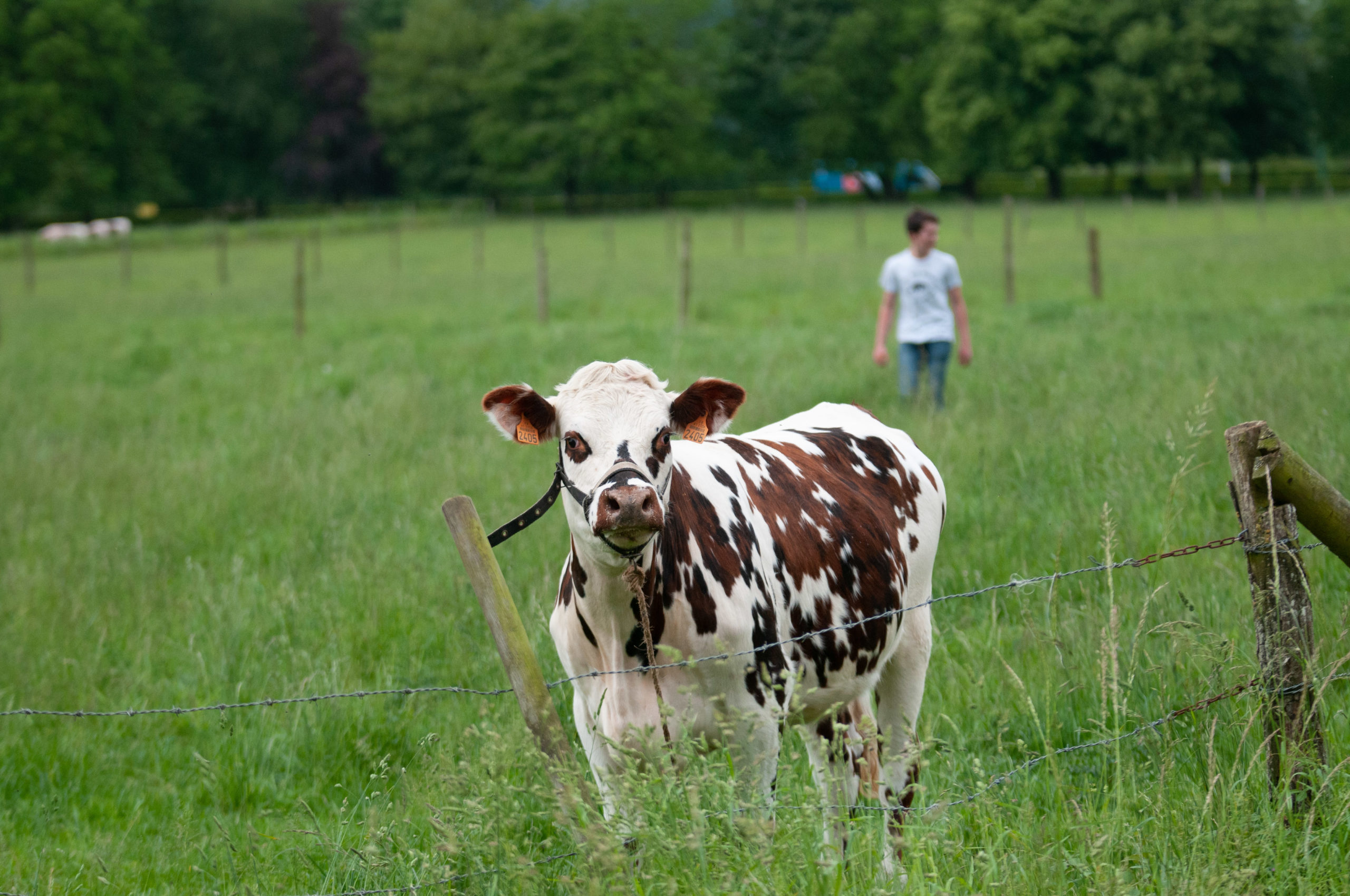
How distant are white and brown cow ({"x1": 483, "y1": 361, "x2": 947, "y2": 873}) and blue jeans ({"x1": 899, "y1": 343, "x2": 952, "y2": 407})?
16.3ft

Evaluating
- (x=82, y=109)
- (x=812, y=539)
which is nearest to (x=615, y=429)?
(x=812, y=539)

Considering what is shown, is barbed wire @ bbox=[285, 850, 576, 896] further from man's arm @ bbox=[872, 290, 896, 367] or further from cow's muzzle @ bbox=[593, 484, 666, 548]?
man's arm @ bbox=[872, 290, 896, 367]

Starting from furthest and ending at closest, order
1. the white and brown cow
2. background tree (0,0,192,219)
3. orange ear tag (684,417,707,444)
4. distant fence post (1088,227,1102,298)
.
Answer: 1. background tree (0,0,192,219)
2. distant fence post (1088,227,1102,298)
3. orange ear tag (684,417,707,444)
4. the white and brown cow

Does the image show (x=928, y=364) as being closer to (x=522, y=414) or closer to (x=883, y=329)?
(x=883, y=329)

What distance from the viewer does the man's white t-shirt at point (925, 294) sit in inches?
343

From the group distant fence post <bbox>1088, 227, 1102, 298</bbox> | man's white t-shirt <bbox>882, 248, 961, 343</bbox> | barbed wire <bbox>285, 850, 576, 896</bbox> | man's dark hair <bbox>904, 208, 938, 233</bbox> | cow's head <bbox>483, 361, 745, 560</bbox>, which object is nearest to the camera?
barbed wire <bbox>285, 850, 576, 896</bbox>

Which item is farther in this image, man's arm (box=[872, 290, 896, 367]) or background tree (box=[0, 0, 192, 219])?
background tree (box=[0, 0, 192, 219])

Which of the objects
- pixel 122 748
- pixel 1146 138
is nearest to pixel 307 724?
pixel 122 748

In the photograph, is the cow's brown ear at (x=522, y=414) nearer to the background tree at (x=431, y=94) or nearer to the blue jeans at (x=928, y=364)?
the blue jeans at (x=928, y=364)

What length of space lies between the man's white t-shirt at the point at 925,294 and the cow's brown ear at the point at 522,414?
5.76 m

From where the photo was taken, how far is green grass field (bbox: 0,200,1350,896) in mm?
2947

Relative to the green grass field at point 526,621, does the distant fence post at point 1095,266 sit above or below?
above

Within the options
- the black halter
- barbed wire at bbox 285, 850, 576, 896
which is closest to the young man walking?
the black halter

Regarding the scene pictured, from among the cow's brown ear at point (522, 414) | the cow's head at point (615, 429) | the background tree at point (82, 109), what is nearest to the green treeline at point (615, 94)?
the background tree at point (82, 109)
